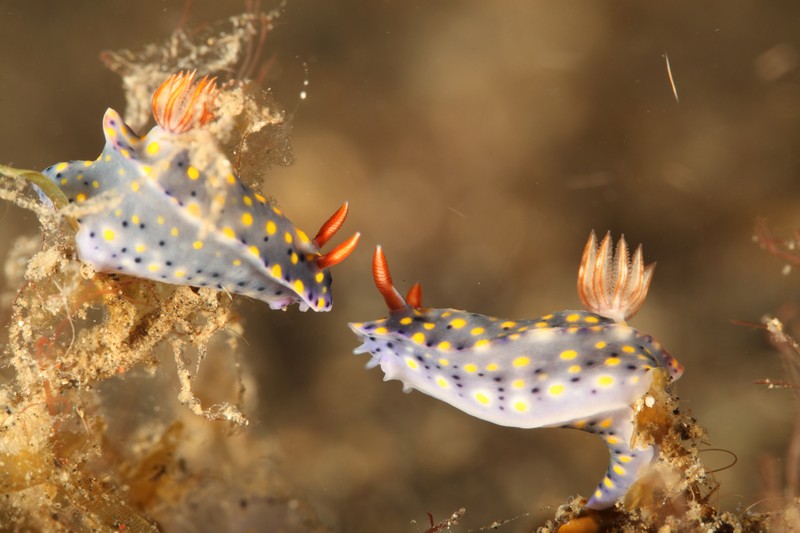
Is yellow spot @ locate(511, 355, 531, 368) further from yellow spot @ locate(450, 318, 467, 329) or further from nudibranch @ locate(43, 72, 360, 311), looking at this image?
nudibranch @ locate(43, 72, 360, 311)

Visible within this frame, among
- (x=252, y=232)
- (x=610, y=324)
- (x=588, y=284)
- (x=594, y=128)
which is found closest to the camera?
(x=252, y=232)

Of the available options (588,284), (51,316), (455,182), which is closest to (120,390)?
→ (51,316)

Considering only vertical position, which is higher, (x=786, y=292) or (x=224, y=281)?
(x=786, y=292)

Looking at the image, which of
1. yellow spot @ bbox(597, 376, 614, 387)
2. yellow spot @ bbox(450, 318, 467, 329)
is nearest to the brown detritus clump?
yellow spot @ bbox(450, 318, 467, 329)

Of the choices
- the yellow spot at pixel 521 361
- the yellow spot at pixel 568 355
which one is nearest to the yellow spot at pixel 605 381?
the yellow spot at pixel 568 355

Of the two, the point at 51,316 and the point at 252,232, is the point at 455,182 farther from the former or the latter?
the point at 51,316

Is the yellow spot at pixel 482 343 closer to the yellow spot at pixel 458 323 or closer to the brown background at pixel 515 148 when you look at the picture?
the yellow spot at pixel 458 323

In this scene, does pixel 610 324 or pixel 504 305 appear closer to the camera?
pixel 610 324

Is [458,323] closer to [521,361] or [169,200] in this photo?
[521,361]
